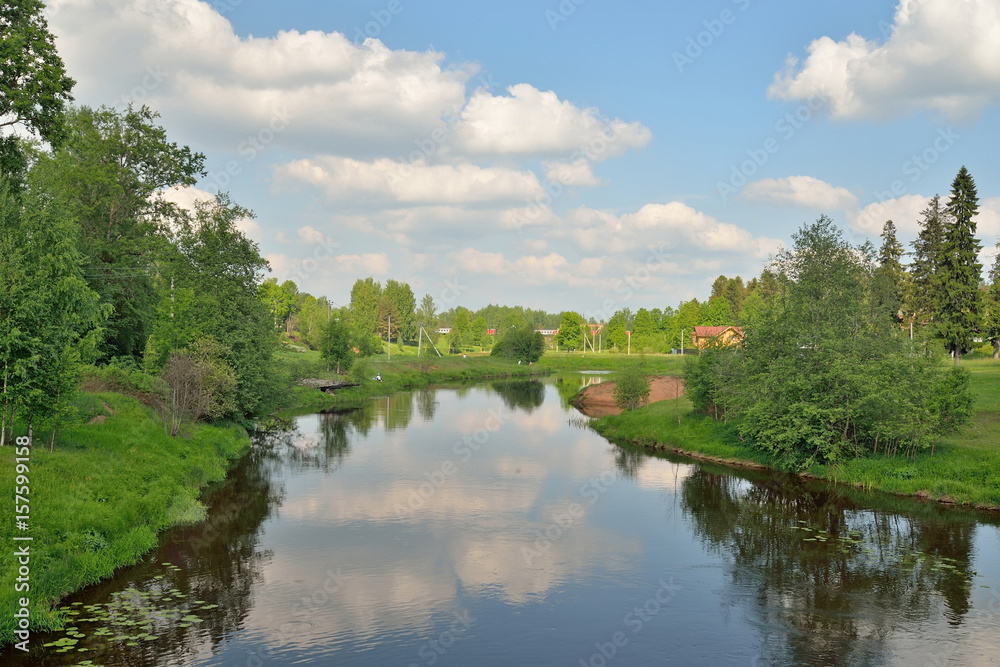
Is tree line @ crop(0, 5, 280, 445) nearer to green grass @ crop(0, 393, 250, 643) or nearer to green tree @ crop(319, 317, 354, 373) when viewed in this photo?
green grass @ crop(0, 393, 250, 643)

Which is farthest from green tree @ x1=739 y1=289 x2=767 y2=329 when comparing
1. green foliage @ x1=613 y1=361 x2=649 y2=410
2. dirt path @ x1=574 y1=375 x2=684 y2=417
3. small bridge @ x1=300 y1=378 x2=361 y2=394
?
small bridge @ x1=300 y1=378 x2=361 y2=394

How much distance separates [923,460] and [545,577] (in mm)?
23995

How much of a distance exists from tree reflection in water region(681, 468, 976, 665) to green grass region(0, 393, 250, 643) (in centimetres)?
1941

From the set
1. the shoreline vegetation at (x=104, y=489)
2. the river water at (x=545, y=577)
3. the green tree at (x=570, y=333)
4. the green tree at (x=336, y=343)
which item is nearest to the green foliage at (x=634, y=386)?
the river water at (x=545, y=577)

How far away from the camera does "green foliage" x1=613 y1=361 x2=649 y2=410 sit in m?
62.1

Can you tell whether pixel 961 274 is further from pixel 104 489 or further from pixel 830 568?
pixel 104 489

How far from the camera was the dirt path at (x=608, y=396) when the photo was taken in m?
72.2

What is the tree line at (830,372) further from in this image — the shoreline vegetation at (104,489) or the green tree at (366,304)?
the green tree at (366,304)

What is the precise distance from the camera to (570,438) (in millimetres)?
54531

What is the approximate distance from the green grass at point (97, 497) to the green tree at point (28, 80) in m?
12.5

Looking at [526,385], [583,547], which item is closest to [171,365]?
[583,547]

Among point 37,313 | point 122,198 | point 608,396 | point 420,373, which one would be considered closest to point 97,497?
point 37,313

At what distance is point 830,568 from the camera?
78.5 ft

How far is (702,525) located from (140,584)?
21.9 m
